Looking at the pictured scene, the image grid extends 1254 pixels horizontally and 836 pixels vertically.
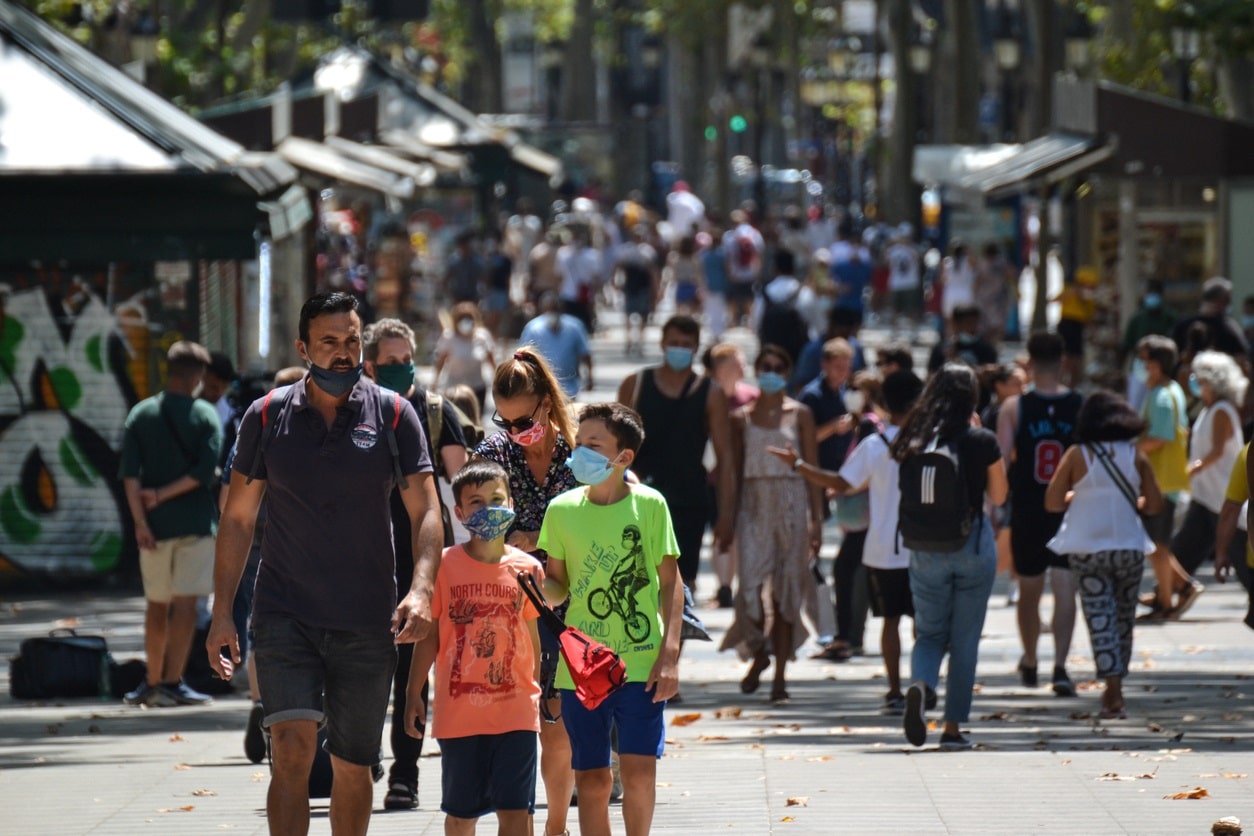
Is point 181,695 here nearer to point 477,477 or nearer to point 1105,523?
point 1105,523

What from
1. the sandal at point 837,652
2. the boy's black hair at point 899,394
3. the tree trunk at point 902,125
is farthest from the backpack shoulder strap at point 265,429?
the tree trunk at point 902,125

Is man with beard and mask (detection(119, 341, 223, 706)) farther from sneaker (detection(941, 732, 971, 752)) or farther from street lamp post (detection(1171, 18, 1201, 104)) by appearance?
street lamp post (detection(1171, 18, 1201, 104))

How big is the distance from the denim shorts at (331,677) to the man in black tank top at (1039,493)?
5460 mm

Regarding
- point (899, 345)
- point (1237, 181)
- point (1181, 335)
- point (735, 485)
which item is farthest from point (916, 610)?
point (1237, 181)

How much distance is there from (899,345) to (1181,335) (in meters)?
5.72

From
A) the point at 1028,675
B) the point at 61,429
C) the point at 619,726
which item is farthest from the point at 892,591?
the point at 61,429

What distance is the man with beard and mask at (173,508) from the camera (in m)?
11.1

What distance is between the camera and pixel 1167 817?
7781 mm

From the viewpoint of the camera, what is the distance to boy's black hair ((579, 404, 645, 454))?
678 centimetres

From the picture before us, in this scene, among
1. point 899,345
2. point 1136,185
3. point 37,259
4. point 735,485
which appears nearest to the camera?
point 735,485

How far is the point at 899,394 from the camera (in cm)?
1021

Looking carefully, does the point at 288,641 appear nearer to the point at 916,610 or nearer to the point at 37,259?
the point at 916,610

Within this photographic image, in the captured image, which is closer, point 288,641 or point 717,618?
point 288,641

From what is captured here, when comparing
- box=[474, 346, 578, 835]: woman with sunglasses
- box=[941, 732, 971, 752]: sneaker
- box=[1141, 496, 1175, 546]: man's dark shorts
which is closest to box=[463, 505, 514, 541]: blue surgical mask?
box=[474, 346, 578, 835]: woman with sunglasses
